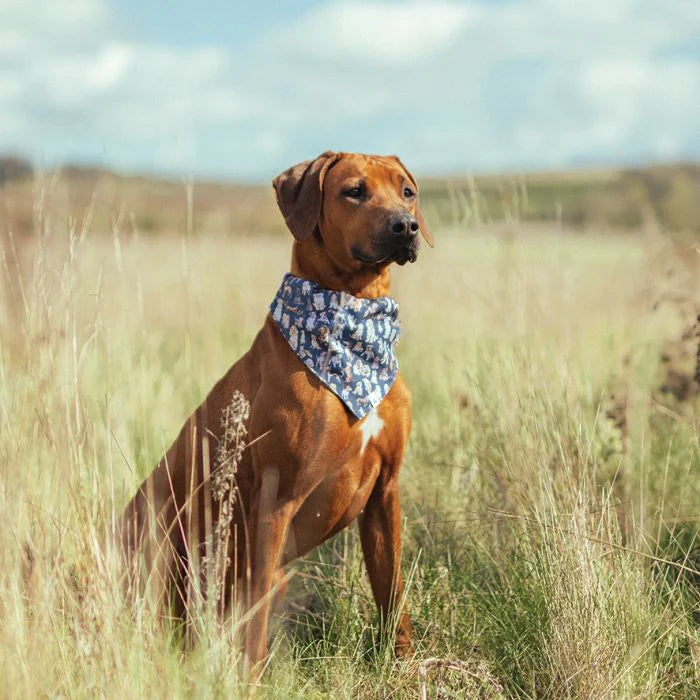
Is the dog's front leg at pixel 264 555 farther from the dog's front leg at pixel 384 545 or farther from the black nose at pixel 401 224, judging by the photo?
the black nose at pixel 401 224

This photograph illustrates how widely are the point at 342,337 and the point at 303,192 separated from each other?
547mm

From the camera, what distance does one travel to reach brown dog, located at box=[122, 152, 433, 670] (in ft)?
10.1

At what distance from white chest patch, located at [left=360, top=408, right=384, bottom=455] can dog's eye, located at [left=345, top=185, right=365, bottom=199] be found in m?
0.78

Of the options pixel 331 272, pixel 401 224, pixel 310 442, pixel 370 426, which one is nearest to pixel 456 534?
pixel 370 426

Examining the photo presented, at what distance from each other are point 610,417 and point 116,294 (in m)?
4.55

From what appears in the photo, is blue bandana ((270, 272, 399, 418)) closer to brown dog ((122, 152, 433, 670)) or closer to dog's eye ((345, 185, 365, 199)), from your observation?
brown dog ((122, 152, 433, 670))

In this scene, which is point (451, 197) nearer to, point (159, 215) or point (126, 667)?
point (126, 667)

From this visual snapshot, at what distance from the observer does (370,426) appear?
3.16 meters

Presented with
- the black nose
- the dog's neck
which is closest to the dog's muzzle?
the black nose

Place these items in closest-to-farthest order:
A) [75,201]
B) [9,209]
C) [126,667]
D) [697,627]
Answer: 1. [126,667]
2. [697,627]
3. [9,209]
4. [75,201]

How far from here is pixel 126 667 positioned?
2.44 meters

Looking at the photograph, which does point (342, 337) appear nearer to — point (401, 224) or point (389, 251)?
point (389, 251)

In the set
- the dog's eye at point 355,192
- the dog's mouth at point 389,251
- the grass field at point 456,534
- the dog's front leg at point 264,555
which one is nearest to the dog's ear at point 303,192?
the dog's eye at point 355,192

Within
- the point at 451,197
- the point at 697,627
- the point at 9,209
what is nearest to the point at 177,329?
the point at 451,197
